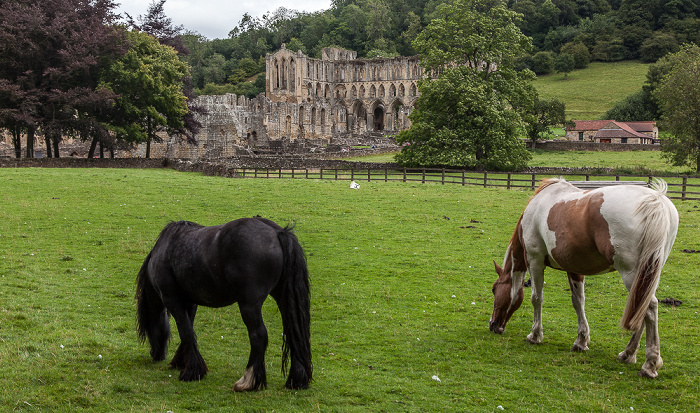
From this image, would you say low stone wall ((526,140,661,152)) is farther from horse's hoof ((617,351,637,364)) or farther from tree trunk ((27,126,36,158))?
horse's hoof ((617,351,637,364))

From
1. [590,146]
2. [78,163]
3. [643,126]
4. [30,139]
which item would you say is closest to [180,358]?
[78,163]

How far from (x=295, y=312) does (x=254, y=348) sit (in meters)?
0.63

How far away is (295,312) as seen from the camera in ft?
22.7

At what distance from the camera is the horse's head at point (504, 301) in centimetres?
933

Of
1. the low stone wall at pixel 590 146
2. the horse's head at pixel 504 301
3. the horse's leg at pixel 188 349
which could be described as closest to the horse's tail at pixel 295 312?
the horse's leg at pixel 188 349

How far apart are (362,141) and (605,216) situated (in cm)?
7301

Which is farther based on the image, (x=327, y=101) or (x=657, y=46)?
(x=657, y=46)

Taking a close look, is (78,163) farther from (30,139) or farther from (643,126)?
(643,126)

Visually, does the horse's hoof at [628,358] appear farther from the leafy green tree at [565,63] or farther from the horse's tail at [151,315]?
the leafy green tree at [565,63]

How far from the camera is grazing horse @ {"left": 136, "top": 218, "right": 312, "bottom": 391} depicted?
6684mm

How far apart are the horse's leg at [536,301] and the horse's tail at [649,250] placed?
5.24 feet

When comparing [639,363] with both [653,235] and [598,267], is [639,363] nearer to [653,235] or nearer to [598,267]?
[598,267]

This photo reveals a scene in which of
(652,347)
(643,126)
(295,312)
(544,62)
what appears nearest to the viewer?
(295,312)

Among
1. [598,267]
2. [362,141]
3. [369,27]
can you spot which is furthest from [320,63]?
[598,267]
